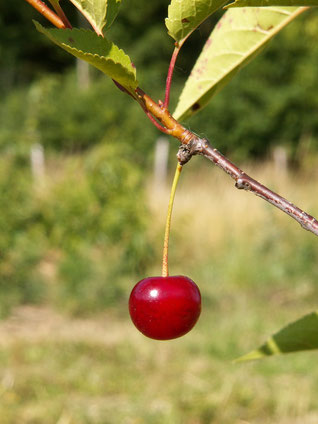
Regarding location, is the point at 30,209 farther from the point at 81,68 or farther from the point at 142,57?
the point at 81,68

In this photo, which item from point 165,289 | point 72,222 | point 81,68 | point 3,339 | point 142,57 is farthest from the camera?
point 81,68

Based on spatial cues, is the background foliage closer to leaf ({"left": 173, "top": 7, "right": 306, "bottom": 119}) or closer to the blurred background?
the blurred background

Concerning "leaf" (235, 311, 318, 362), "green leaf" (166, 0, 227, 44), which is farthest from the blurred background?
"leaf" (235, 311, 318, 362)

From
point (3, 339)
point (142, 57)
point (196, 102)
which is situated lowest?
point (196, 102)

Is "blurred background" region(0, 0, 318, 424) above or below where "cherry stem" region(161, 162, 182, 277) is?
above

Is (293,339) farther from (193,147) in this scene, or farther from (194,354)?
(194,354)

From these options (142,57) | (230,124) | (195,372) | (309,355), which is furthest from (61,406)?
(142,57)

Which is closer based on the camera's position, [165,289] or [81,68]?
[165,289]
